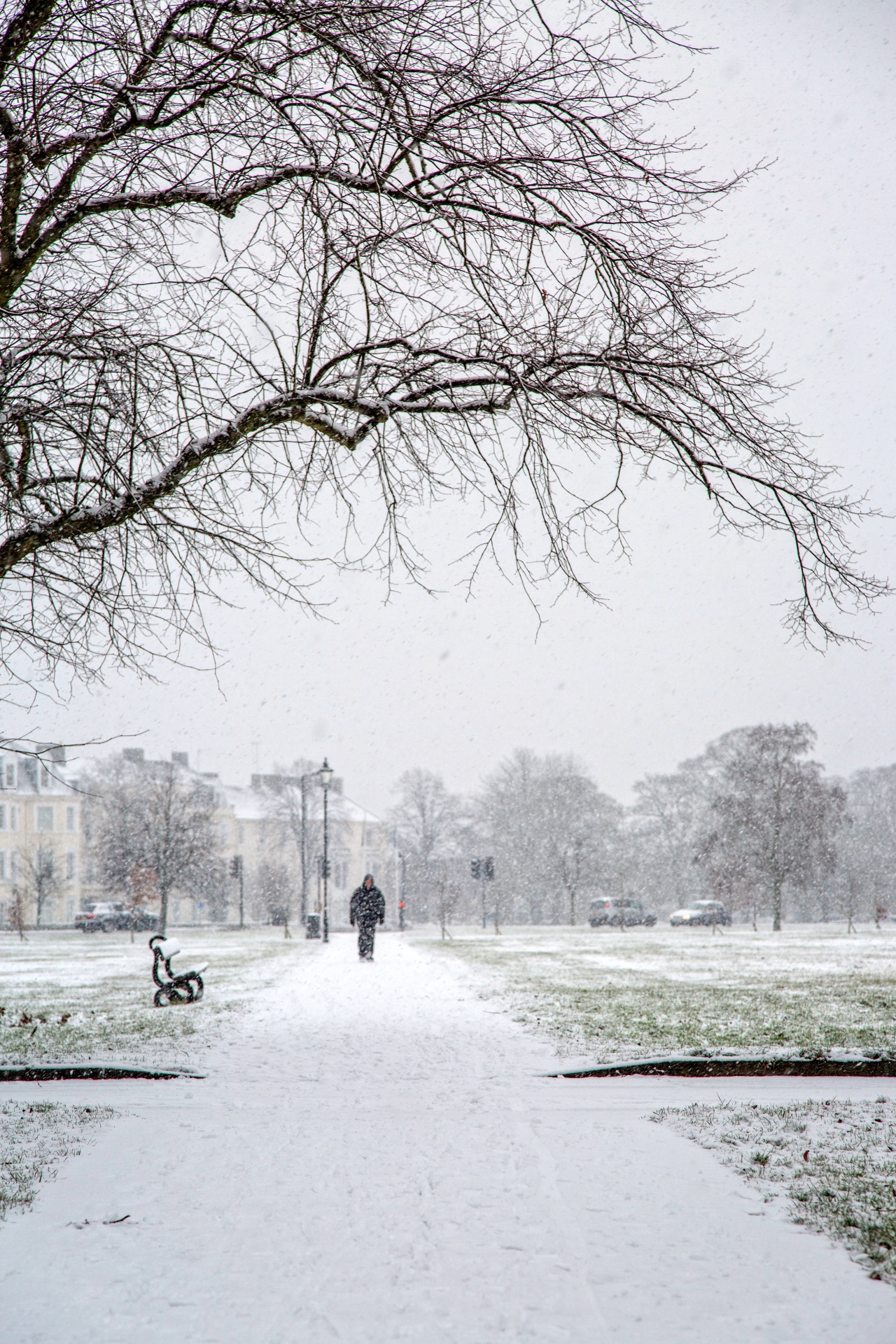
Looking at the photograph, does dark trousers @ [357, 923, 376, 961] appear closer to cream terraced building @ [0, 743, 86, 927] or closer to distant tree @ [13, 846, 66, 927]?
distant tree @ [13, 846, 66, 927]

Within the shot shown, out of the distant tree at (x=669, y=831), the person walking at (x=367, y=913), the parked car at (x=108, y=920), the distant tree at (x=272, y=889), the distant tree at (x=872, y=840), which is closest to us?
the person walking at (x=367, y=913)

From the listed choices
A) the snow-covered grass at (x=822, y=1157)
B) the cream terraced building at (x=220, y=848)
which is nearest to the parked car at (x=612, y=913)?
the cream terraced building at (x=220, y=848)

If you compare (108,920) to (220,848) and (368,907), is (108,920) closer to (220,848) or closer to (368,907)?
(220,848)

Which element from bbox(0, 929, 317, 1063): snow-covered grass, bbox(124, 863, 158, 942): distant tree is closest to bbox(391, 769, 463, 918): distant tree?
bbox(124, 863, 158, 942): distant tree

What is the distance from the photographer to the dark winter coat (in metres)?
20.9

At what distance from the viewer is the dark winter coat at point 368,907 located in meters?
20.9

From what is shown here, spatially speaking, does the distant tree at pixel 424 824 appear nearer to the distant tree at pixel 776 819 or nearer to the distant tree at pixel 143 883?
the distant tree at pixel 776 819

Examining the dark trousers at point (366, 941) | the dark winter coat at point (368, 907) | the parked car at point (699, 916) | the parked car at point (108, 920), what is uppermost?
the dark winter coat at point (368, 907)

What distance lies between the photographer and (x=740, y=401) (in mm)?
6863

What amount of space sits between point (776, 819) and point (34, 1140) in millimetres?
39355

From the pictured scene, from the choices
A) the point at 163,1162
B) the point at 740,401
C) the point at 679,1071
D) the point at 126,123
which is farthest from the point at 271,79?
the point at 679,1071

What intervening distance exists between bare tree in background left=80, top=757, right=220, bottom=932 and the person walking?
44.0 ft

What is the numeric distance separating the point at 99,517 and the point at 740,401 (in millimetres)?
4268

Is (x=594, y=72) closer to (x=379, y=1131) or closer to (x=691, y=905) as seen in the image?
(x=379, y=1131)
